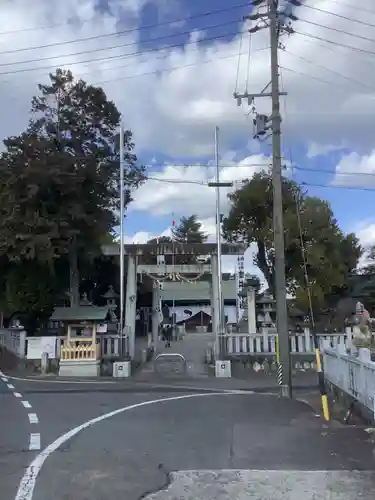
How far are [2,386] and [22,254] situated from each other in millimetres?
8727

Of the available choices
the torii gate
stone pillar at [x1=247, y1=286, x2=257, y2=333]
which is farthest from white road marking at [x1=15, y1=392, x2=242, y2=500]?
stone pillar at [x1=247, y1=286, x2=257, y2=333]

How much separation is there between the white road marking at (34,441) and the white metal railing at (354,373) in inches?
200

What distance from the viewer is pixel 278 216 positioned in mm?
17266

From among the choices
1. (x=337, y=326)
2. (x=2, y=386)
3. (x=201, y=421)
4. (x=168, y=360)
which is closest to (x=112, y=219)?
(x=168, y=360)

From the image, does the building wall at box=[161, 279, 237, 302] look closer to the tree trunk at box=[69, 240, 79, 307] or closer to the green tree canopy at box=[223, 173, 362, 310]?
the green tree canopy at box=[223, 173, 362, 310]

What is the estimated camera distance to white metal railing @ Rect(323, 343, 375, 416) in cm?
992

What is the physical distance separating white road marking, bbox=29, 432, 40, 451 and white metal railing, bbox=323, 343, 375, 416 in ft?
16.6

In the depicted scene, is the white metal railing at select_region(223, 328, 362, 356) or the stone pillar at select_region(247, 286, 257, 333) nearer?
the white metal railing at select_region(223, 328, 362, 356)

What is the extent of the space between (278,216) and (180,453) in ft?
33.0

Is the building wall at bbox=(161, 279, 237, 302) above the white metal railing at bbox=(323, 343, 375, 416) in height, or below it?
above

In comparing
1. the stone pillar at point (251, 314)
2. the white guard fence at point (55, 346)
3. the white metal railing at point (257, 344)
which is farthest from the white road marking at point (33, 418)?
the stone pillar at point (251, 314)

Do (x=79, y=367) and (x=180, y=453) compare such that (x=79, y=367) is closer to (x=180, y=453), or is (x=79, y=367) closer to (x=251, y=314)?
(x=251, y=314)

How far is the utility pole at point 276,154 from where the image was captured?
16983 mm

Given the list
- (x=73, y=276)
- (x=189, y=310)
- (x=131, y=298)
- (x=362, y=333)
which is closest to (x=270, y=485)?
(x=362, y=333)
